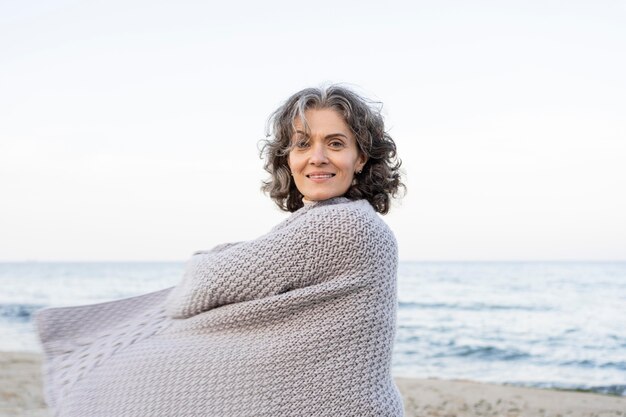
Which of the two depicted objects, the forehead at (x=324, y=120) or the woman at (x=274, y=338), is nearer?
the woman at (x=274, y=338)

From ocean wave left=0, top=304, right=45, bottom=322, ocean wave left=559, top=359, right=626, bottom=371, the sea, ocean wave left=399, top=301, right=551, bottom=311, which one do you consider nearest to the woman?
the sea

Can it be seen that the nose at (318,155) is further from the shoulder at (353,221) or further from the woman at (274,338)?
the shoulder at (353,221)

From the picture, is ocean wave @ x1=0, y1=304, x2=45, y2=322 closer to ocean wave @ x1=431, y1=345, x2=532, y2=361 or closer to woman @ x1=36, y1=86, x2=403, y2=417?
ocean wave @ x1=431, y1=345, x2=532, y2=361

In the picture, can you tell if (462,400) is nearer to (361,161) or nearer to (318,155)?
(361,161)

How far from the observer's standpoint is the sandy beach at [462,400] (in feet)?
22.1

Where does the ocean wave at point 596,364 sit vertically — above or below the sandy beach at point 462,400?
below

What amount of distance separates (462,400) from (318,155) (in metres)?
5.94

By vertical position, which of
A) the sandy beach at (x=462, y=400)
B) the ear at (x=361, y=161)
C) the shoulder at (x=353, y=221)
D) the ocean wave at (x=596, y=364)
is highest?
the ear at (x=361, y=161)

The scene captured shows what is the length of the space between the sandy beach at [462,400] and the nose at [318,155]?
4.62 meters

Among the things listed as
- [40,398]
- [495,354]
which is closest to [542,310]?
[495,354]

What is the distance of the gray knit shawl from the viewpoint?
2.19 metres

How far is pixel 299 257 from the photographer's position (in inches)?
87.9

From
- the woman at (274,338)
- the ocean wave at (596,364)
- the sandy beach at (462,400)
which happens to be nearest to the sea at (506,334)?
the ocean wave at (596,364)

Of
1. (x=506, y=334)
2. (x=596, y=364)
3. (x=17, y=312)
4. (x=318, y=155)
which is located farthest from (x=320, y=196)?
(x=17, y=312)
